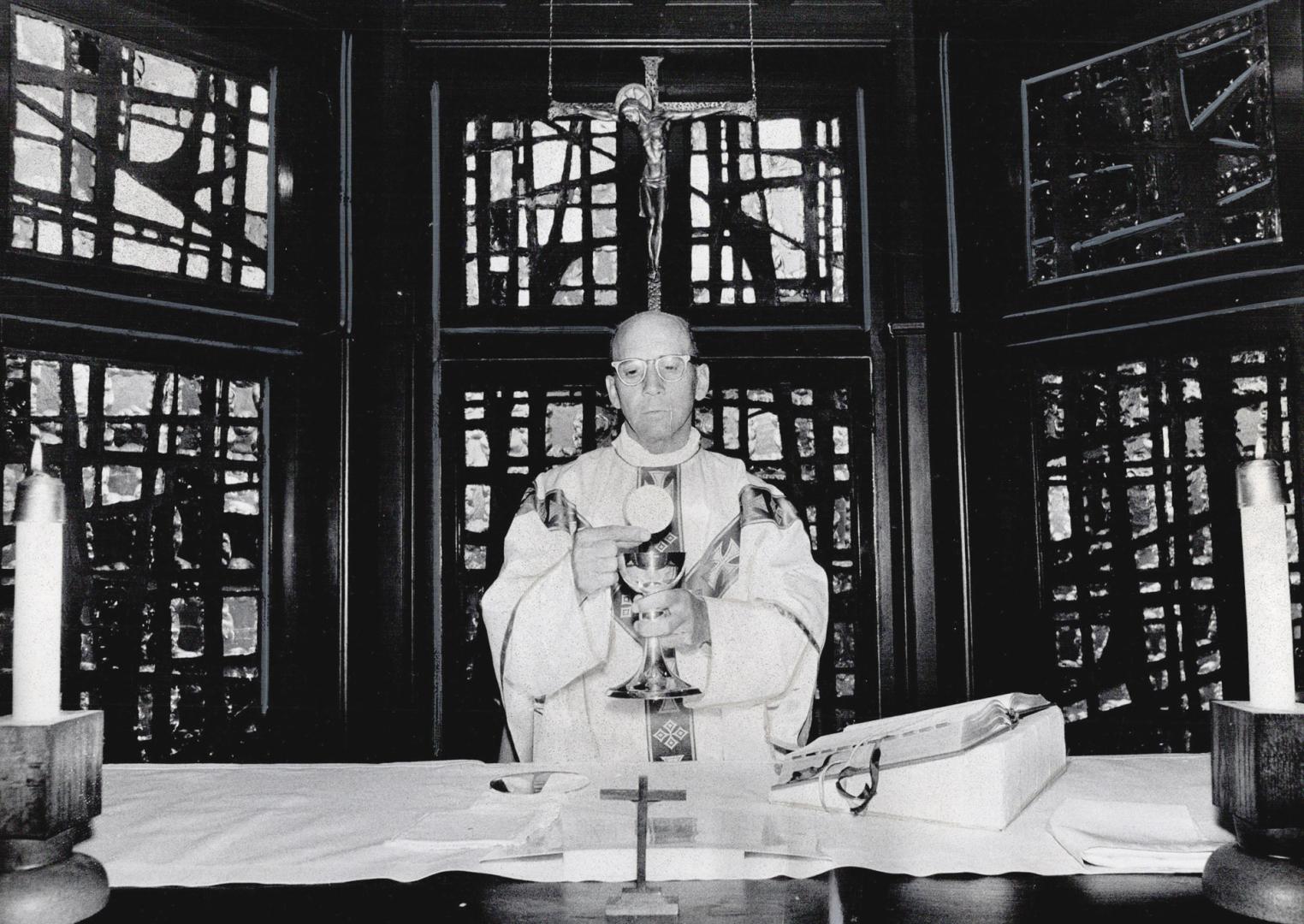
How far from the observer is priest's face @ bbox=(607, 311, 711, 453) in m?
2.80

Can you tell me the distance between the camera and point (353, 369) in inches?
135

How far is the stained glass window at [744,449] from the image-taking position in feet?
11.7

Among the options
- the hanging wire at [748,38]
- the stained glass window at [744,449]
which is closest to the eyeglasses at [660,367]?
the stained glass window at [744,449]

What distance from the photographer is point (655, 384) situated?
2.82m

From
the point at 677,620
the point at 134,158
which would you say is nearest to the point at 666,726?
the point at 677,620

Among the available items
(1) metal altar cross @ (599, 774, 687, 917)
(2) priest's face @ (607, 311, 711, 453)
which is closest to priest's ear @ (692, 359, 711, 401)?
(2) priest's face @ (607, 311, 711, 453)

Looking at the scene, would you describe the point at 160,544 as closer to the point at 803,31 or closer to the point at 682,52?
the point at 682,52

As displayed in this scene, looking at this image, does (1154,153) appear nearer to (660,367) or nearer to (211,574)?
(660,367)

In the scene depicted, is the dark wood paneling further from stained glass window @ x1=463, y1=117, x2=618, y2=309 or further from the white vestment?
the white vestment

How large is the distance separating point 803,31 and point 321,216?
1642 mm

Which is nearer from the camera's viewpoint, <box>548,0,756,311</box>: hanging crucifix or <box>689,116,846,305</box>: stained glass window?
<box>548,0,756,311</box>: hanging crucifix

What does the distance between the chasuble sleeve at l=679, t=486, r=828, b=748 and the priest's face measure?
29 cm

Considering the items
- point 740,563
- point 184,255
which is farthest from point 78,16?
A: point 740,563

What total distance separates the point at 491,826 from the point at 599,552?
100 centimetres
